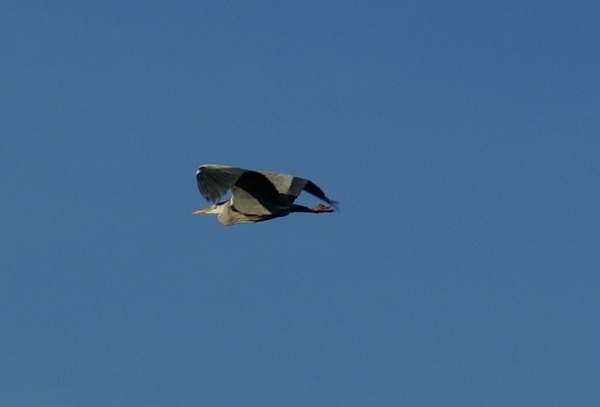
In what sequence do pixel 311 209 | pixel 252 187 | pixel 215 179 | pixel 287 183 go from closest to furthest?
1. pixel 215 179
2. pixel 287 183
3. pixel 252 187
4. pixel 311 209

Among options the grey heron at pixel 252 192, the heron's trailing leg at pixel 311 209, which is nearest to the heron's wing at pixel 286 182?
the grey heron at pixel 252 192

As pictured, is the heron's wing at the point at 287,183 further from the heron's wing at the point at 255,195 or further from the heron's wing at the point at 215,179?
the heron's wing at the point at 215,179

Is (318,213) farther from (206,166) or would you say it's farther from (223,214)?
(206,166)

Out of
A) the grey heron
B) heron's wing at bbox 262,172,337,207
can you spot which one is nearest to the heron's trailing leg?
the grey heron

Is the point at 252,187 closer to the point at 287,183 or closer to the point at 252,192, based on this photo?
the point at 252,192

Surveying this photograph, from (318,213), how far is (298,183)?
306cm

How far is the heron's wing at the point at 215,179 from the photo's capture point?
109 ft

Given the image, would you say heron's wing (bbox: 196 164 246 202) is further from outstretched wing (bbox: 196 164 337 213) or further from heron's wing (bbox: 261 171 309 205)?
heron's wing (bbox: 261 171 309 205)

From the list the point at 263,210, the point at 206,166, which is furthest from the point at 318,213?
the point at 206,166

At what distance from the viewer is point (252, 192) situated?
36.6m

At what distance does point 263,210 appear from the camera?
37062 mm

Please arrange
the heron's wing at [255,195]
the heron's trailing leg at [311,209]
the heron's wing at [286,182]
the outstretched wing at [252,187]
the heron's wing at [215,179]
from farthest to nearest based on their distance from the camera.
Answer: the heron's trailing leg at [311,209], the heron's wing at [255,195], the heron's wing at [286,182], the outstretched wing at [252,187], the heron's wing at [215,179]

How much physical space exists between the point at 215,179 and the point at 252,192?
10.7ft

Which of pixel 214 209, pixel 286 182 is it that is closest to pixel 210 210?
pixel 214 209
